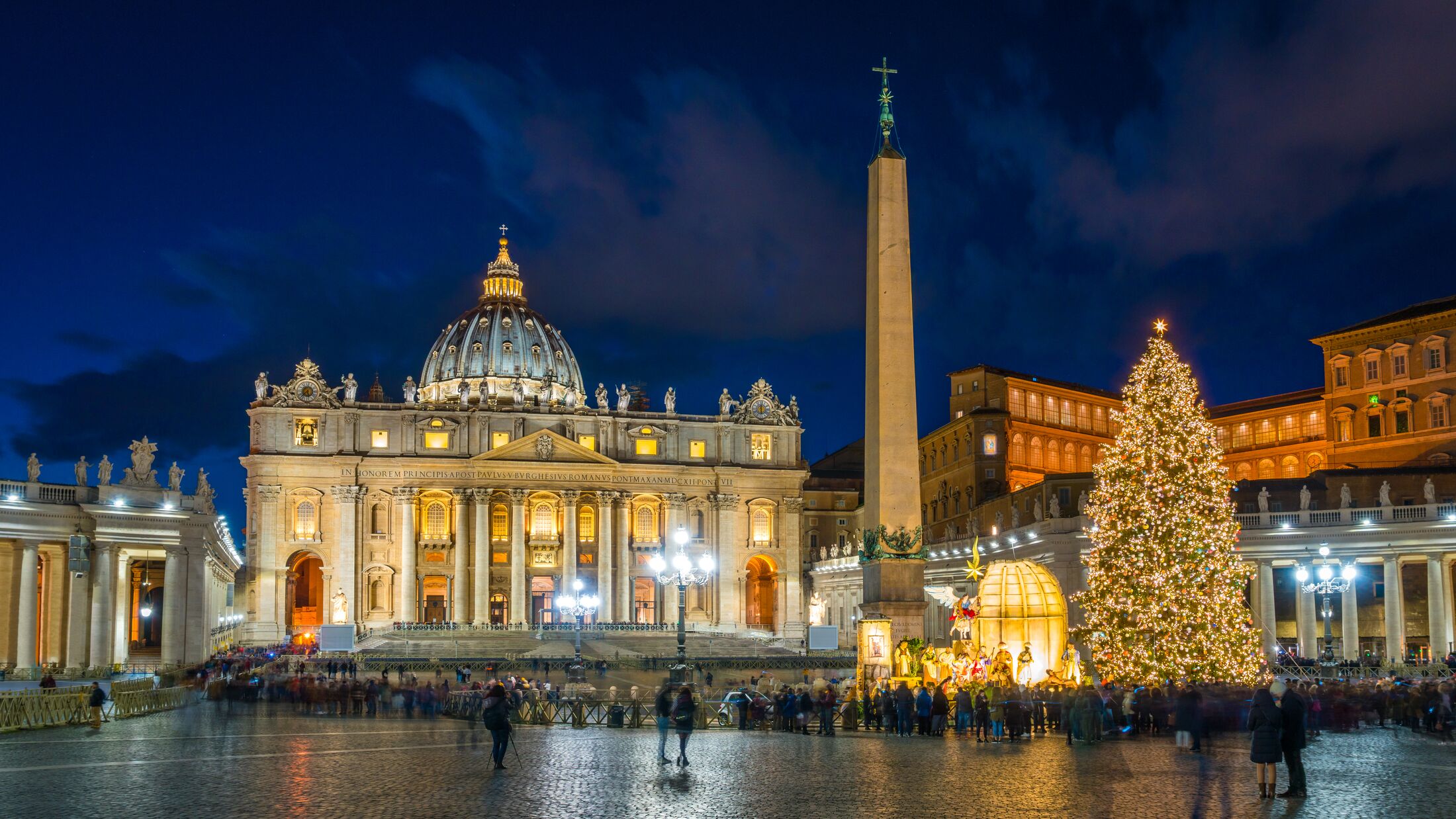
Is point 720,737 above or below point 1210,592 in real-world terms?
below

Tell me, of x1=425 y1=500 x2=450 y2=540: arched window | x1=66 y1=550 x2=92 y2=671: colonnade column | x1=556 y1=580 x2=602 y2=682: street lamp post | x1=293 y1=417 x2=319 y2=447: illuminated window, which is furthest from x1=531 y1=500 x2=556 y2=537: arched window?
x1=66 y1=550 x2=92 y2=671: colonnade column

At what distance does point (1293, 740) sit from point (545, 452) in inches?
2885

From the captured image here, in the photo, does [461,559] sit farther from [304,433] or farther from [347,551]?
[304,433]

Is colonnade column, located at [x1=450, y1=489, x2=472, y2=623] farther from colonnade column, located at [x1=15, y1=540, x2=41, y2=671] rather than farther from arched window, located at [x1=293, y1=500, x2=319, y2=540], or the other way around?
colonnade column, located at [x1=15, y1=540, x2=41, y2=671]

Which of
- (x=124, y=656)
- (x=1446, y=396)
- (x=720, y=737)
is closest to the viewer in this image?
(x=720, y=737)

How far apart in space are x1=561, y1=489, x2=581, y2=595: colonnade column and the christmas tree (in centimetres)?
6136

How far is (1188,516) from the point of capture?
26.5 metres

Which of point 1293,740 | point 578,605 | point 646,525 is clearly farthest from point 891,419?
point 646,525

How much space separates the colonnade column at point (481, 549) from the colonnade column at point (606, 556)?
7.08 meters

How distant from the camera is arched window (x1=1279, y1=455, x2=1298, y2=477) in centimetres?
7225

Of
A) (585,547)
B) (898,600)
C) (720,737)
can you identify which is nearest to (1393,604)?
(898,600)

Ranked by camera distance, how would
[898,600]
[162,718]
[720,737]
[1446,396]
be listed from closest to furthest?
[720,737] < [898,600] < [162,718] < [1446,396]

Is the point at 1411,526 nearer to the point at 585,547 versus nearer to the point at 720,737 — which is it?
the point at 720,737

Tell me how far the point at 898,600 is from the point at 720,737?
464cm
